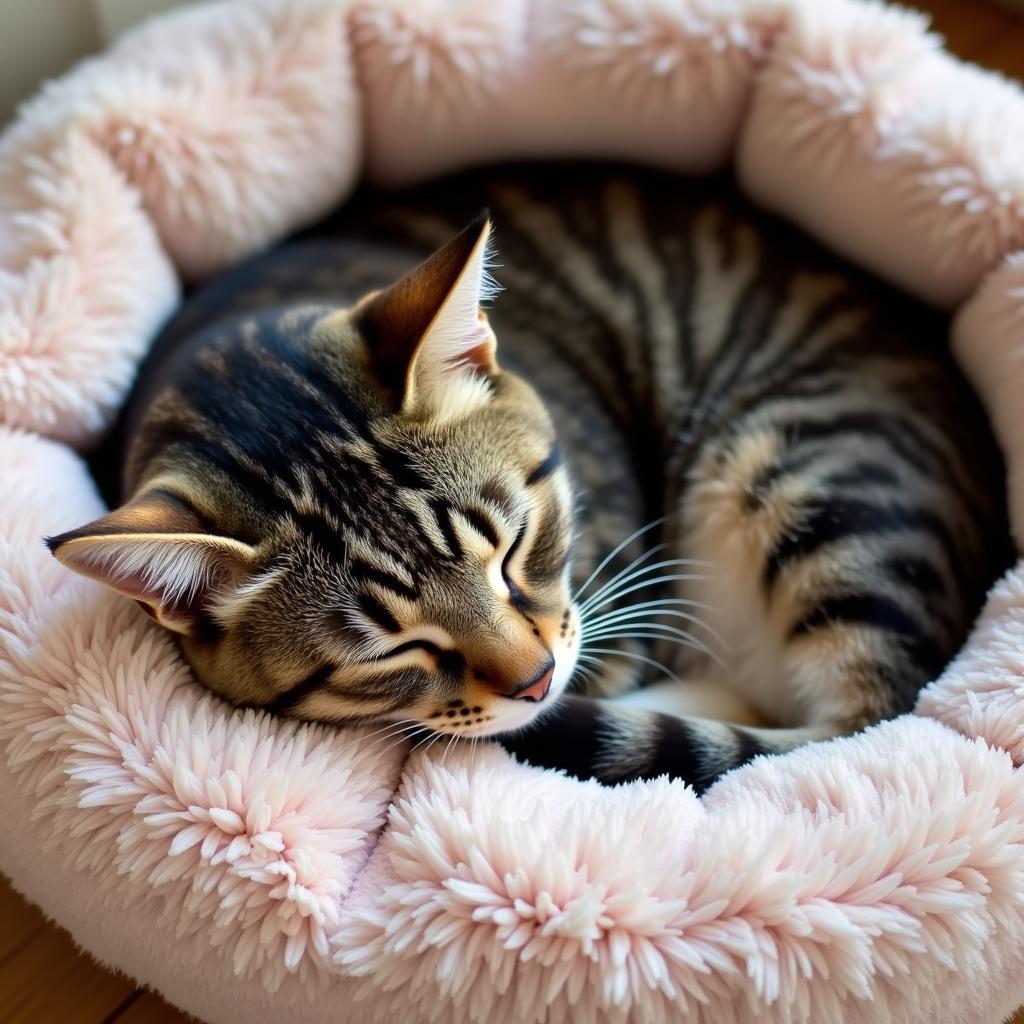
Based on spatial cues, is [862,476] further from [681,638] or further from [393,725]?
[393,725]

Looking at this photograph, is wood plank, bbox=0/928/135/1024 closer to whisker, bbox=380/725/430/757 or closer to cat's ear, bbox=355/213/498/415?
whisker, bbox=380/725/430/757

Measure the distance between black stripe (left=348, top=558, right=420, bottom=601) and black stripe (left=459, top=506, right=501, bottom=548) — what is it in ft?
0.25

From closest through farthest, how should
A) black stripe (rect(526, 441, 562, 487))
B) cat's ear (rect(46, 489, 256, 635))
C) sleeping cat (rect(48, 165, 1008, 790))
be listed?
cat's ear (rect(46, 489, 256, 635)) < sleeping cat (rect(48, 165, 1008, 790)) < black stripe (rect(526, 441, 562, 487))

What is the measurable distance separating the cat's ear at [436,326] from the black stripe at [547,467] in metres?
0.09

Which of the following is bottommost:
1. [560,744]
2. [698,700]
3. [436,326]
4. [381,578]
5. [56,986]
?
[56,986]

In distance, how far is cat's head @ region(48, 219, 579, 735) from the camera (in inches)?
33.4

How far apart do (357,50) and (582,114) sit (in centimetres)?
31

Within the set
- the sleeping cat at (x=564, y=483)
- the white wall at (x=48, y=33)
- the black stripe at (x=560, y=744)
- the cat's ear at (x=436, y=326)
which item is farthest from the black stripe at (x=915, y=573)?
the white wall at (x=48, y=33)

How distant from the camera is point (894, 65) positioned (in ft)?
4.09

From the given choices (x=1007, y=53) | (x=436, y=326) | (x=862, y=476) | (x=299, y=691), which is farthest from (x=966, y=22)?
(x=299, y=691)

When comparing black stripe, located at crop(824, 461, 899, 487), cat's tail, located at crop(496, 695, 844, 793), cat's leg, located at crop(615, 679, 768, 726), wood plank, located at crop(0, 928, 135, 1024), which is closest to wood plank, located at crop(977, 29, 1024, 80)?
black stripe, located at crop(824, 461, 899, 487)

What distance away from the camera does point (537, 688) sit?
898mm

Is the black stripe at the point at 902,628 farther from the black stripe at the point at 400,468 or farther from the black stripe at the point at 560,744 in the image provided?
the black stripe at the point at 400,468

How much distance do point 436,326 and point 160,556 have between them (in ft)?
0.96
